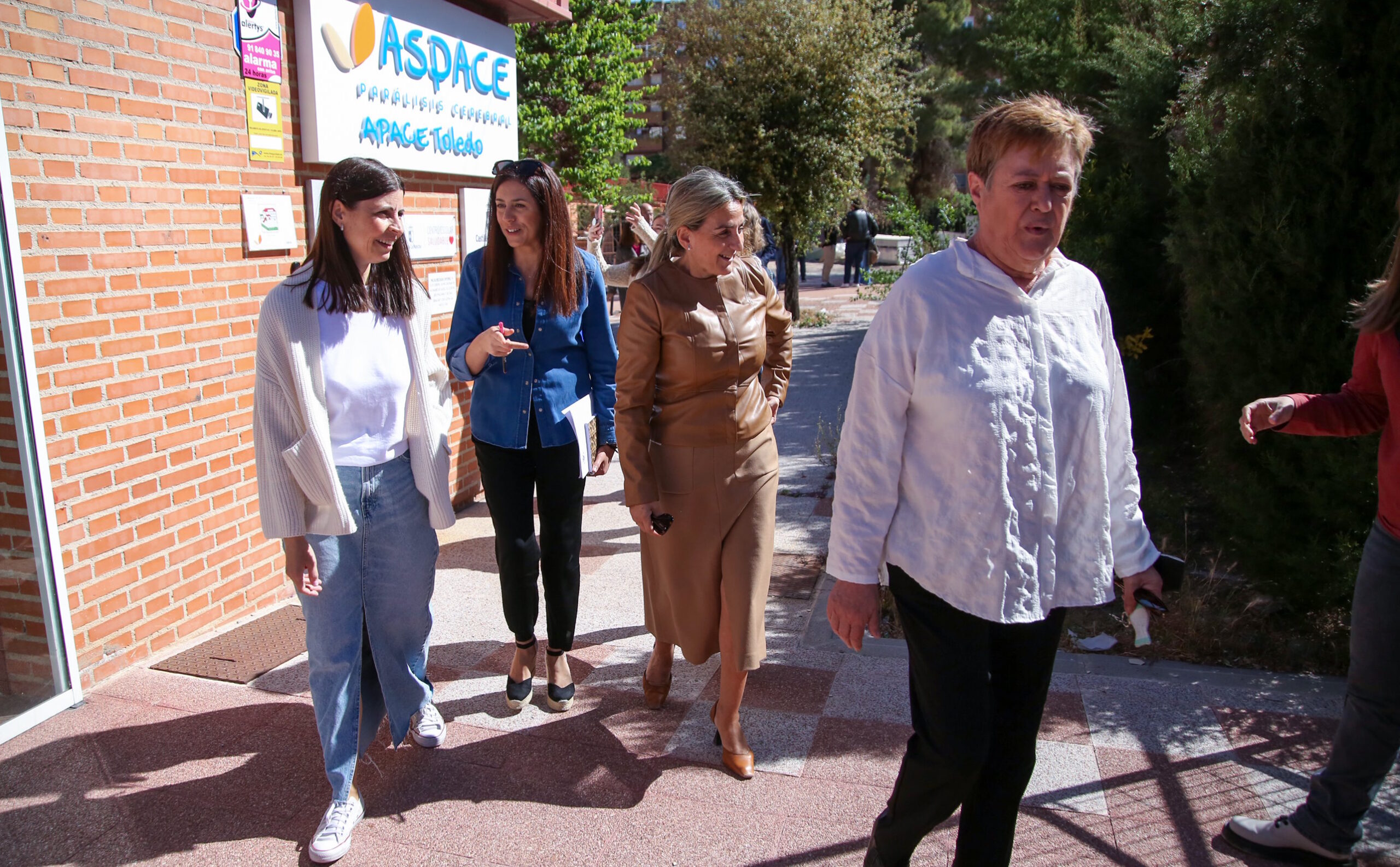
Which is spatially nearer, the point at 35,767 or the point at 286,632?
the point at 35,767

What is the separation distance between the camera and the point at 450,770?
11.0 feet

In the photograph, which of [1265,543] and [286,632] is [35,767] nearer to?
[286,632]

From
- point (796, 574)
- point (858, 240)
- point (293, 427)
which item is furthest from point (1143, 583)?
point (858, 240)

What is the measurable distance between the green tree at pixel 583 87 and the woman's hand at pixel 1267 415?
1384cm

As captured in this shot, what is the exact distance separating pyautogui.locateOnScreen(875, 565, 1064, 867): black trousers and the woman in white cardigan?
1580mm

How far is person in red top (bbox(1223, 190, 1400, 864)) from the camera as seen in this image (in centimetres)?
255

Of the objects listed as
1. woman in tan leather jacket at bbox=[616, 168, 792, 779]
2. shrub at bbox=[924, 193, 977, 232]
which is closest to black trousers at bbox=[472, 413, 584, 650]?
woman in tan leather jacket at bbox=[616, 168, 792, 779]

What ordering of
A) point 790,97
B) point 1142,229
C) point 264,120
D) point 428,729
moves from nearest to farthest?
1. point 428,729
2. point 264,120
3. point 1142,229
4. point 790,97

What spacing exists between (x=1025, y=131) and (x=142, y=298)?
3.48 meters

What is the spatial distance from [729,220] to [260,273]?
2.60 m

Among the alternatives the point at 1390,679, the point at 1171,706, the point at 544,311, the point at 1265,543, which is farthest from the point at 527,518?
the point at 1265,543

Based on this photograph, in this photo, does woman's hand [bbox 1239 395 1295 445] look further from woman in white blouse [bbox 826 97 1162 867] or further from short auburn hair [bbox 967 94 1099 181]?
short auburn hair [bbox 967 94 1099 181]

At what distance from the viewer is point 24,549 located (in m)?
3.64

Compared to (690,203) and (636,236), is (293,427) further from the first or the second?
(636,236)
